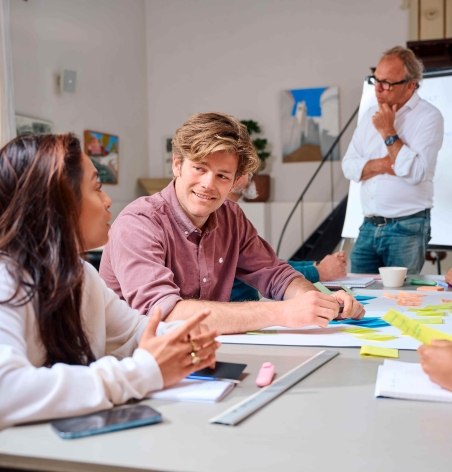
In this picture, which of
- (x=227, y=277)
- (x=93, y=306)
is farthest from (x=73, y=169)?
(x=227, y=277)

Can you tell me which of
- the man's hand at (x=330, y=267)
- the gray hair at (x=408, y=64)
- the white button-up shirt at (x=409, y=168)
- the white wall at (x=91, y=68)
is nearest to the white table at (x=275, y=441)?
the man's hand at (x=330, y=267)

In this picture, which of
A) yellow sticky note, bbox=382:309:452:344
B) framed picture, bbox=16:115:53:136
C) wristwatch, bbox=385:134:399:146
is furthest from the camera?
framed picture, bbox=16:115:53:136

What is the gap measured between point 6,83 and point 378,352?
→ 4678 millimetres

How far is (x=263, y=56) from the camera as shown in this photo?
750 centimetres

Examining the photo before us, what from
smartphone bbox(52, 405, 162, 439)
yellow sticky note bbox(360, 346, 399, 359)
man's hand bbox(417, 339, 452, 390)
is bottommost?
yellow sticky note bbox(360, 346, 399, 359)

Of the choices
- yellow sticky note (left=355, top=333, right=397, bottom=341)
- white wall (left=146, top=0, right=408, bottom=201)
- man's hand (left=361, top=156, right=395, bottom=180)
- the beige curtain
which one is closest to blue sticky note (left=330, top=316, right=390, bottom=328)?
yellow sticky note (left=355, top=333, right=397, bottom=341)

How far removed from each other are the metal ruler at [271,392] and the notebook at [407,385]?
0.44ft

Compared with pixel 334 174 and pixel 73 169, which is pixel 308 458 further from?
pixel 334 174

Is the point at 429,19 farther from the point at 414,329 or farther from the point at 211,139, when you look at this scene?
the point at 414,329

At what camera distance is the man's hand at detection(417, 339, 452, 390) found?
1051mm

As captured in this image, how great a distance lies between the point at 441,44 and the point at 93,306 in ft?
17.5

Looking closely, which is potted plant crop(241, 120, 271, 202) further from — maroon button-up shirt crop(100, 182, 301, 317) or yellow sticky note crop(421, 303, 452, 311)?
yellow sticky note crop(421, 303, 452, 311)

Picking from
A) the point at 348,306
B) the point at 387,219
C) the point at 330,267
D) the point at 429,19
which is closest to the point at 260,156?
the point at 429,19

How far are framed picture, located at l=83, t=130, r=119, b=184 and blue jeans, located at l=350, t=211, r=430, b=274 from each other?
3.95m
